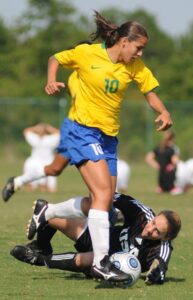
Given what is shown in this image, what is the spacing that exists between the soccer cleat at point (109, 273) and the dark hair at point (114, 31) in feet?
6.08

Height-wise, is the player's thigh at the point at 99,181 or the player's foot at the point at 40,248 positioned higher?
the player's thigh at the point at 99,181

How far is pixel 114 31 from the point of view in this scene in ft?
27.3

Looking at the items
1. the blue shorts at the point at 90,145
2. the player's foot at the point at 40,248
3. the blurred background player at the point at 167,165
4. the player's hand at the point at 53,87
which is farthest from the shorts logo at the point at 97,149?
the blurred background player at the point at 167,165

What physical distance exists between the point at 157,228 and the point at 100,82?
1.32m

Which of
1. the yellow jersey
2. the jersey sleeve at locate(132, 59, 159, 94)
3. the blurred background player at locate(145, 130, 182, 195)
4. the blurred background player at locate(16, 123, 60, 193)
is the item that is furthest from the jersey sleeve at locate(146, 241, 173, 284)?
the blurred background player at locate(16, 123, 60, 193)

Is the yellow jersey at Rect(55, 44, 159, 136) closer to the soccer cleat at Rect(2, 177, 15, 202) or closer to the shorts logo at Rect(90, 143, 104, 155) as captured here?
the shorts logo at Rect(90, 143, 104, 155)

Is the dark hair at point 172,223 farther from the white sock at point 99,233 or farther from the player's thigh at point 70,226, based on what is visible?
the player's thigh at point 70,226

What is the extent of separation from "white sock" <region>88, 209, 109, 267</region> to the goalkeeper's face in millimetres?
323

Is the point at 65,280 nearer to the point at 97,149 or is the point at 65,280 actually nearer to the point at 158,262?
the point at 158,262

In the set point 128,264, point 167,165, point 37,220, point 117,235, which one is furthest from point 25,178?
point 167,165

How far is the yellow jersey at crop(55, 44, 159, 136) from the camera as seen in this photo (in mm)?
8203

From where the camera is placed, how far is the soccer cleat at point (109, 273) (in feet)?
25.1

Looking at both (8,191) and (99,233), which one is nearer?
(99,233)

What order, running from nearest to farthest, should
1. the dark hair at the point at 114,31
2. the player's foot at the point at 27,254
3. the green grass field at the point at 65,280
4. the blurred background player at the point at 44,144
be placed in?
the green grass field at the point at 65,280
the dark hair at the point at 114,31
the player's foot at the point at 27,254
the blurred background player at the point at 44,144
